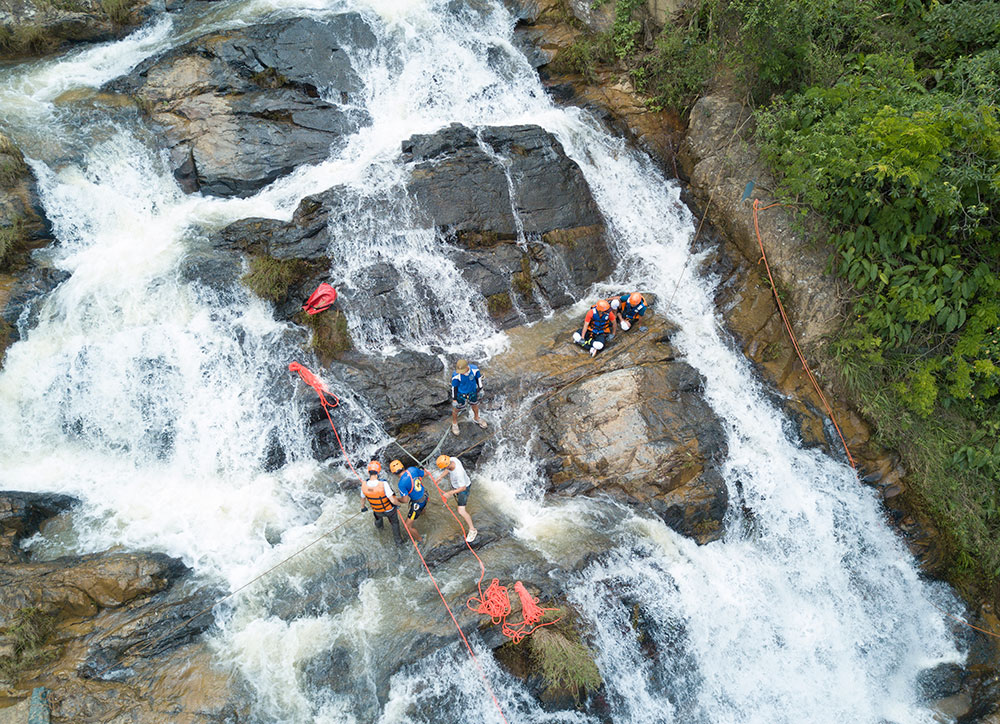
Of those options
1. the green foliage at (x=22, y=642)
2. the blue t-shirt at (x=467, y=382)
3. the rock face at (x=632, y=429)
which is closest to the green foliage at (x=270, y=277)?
the blue t-shirt at (x=467, y=382)

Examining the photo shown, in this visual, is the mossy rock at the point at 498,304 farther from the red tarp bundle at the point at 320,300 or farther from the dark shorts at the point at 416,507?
the dark shorts at the point at 416,507

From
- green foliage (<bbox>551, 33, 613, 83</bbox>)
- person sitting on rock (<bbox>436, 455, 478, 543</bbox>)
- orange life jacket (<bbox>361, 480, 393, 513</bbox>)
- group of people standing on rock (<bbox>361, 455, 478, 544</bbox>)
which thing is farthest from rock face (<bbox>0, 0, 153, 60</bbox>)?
person sitting on rock (<bbox>436, 455, 478, 543</bbox>)

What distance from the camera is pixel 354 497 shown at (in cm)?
741

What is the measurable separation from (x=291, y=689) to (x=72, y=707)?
1951mm

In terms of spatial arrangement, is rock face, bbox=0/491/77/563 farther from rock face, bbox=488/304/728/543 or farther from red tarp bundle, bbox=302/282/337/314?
rock face, bbox=488/304/728/543

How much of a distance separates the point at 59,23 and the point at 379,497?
439 inches

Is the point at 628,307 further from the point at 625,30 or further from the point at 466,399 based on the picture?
the point at 625,30

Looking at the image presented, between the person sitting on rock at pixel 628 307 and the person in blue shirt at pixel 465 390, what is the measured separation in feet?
7.50

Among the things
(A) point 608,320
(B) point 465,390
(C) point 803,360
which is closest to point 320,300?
(B) point 465,390

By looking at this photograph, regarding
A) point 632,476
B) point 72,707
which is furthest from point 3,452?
point 632,476

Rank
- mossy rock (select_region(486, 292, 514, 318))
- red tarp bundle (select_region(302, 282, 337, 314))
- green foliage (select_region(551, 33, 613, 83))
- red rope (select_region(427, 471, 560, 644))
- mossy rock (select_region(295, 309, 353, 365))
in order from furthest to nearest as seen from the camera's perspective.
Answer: green foliage (select_region(551, 33, 613, 83)), mossy rock (select_region(486, 292, 514, 318)), red tarp bundle (select_region(302, 282, 337, 314)), mossy rock (select_region(295, 309, 353, 365)), red rope (select_region(427, 471, 560, 644))

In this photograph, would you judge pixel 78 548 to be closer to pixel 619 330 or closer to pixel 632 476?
pixel 632 476

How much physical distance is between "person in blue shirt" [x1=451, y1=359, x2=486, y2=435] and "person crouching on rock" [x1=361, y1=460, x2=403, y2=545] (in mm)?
1481

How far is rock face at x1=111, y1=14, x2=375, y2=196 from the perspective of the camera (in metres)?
9.66
